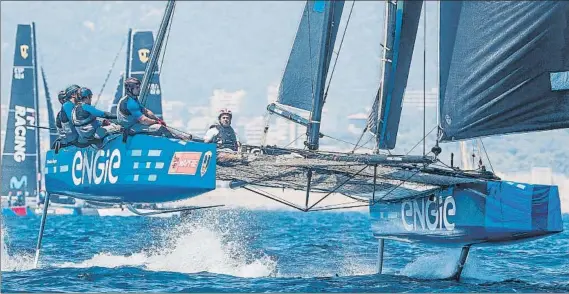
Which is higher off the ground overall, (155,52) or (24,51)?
(24,51)

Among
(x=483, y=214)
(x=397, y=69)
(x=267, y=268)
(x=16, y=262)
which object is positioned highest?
(x=397, y=69)

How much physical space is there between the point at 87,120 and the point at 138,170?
3.38 feet

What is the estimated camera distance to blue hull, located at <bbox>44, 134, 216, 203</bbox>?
43.8 ft

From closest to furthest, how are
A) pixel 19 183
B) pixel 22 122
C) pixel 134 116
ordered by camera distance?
pixel 134 116
pixel 22 122
pixel 19 183

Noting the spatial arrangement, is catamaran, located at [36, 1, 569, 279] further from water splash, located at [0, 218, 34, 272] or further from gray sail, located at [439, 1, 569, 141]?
water splash, located at [0, 218, 34, 272]

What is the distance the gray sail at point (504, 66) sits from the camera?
12.9 meters

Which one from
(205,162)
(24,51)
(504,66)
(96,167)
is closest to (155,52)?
(96,167)

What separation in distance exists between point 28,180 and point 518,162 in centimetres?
3488

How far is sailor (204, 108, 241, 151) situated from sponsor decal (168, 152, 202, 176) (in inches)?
17.4

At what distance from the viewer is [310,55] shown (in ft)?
48.5

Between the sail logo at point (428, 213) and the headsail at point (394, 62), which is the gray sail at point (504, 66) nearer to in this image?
the headsail at point (394, 62)

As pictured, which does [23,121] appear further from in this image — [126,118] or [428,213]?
[428,213]

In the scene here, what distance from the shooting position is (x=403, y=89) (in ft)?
49.9

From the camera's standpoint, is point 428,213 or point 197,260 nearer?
point 428,213
